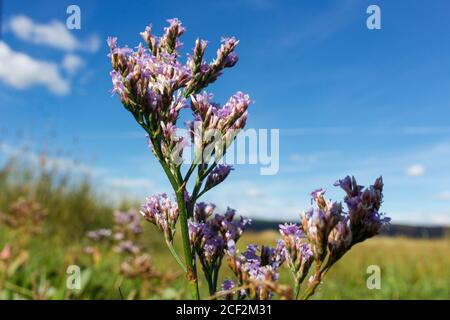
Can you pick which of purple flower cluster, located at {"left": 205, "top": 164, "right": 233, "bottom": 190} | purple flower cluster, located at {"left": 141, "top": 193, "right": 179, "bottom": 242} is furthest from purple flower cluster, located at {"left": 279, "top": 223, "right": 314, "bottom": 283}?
purple flower cluster, located at {"left": 141, "top": 193, "right": 179, "bottom": 242}

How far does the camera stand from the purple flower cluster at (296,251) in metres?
2.08

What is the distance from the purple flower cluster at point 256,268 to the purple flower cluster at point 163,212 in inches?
13.4

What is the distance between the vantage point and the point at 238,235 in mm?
2320

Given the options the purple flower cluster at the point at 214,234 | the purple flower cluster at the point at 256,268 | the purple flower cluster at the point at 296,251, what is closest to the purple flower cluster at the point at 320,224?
the purple flower cluster at the point at 296,251

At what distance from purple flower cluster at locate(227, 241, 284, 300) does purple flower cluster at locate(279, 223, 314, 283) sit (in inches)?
2.8

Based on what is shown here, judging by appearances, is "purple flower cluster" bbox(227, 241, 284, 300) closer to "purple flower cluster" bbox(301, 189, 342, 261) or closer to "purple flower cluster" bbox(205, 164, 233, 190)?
"purple flower cluster" bbox(301, 189, 342, 261)

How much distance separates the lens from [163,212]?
2.30 m

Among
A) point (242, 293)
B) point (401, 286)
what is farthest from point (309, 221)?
point (401, 286)

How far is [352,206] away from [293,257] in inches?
13.7

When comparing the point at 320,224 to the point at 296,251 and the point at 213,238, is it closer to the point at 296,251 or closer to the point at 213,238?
the point at 296,251

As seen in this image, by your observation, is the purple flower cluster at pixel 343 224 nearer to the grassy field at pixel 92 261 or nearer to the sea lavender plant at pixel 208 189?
the sea lavender plant at pixel 208 189

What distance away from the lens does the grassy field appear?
16.3 feet

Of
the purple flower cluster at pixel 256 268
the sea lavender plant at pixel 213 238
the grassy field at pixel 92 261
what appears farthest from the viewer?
the grassy field at pixel 92 261

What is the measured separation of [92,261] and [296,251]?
218 inches
